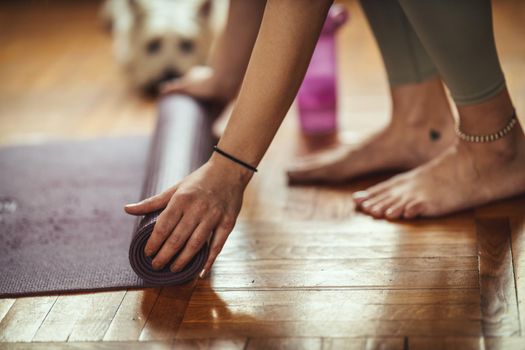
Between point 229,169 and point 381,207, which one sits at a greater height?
point 229,169

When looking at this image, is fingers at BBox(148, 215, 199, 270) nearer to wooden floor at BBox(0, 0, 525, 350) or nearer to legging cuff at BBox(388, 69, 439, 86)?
wooden floor at BBox(0, 0, 525, 350)

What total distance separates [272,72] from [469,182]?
424 millimetres

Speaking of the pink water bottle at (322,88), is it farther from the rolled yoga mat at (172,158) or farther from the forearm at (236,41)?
the rolled yoga mat at (172,158)

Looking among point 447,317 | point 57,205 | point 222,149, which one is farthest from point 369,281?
point 57,205

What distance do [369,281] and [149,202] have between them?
0.35 meters

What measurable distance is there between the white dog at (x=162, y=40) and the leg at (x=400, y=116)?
0.82 m

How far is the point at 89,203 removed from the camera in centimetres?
152

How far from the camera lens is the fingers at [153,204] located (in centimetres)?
117

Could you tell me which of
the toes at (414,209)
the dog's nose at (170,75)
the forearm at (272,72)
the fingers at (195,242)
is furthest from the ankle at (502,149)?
the dog's nose at (170,75)

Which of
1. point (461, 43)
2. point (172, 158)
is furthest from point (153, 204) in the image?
point (461, 43)

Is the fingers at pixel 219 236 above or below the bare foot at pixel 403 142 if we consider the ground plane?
above

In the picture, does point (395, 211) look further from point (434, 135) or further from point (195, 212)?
point (195, 212)

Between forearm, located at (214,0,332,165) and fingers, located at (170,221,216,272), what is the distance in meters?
0.13

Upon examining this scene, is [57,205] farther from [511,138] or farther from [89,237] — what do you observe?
[511,138]
